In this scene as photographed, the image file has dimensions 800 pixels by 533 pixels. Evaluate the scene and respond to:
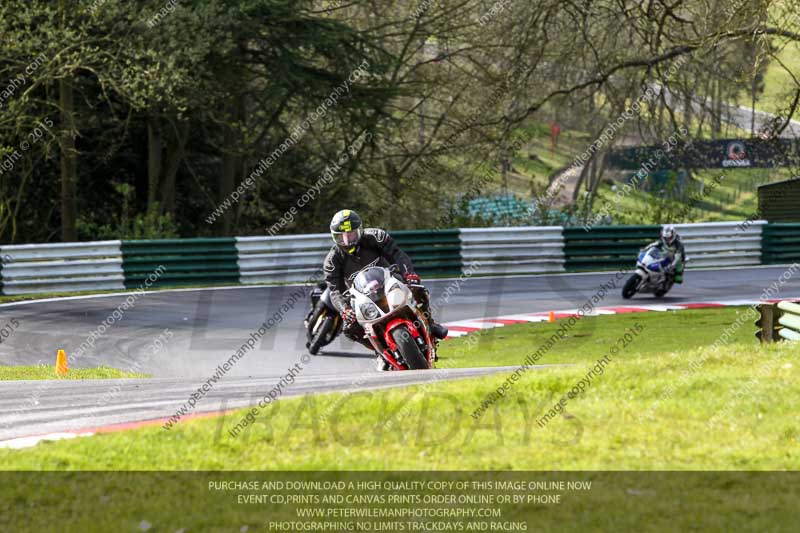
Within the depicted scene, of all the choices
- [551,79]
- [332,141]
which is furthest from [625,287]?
[332,141]

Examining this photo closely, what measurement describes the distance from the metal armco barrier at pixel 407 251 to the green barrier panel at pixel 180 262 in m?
0.02

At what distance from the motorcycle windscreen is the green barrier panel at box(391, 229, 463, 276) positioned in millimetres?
11894

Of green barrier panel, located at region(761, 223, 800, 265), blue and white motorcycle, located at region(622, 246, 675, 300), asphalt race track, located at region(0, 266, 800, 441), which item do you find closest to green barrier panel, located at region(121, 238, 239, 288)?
asphalt race track, located at region(0, 266, 800, 441)

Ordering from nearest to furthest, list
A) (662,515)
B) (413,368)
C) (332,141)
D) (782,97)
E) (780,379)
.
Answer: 1. (662,515)
2. (780,379)
3. (413,368)
4. (782,97)
5. (332,141)

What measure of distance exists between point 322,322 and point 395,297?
3.45m

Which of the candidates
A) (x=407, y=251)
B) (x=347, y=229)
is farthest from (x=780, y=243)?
(x=347, y=229)

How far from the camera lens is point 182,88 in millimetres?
25266

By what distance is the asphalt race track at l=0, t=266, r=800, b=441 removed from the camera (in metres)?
8.52

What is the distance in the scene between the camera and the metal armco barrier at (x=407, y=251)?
21172mm

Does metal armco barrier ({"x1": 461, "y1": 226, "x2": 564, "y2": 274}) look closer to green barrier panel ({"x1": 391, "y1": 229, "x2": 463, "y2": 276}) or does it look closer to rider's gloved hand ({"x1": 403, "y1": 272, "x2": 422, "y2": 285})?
green barrier panel ({"x1": 391, "y1": 229, "x2": 463, "y2": 276})

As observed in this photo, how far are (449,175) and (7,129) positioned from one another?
38.4 ft

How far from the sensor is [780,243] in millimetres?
25672

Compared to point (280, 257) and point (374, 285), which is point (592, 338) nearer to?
point (374, 285)

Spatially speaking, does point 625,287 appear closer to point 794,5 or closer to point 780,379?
point 794,5
